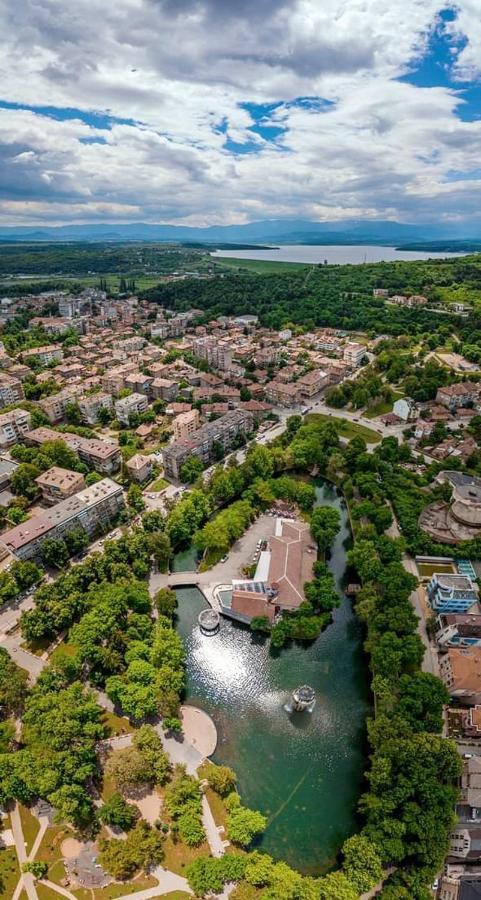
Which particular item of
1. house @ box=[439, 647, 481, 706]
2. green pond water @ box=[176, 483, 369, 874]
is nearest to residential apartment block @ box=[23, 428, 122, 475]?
green pond water @ box=[176, 483, 369, 874]

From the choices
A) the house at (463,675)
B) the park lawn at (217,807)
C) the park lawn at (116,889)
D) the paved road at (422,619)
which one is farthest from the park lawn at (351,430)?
the park lawn at (116,889)

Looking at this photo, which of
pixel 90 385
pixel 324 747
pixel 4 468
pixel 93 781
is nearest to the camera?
pixel 93 781

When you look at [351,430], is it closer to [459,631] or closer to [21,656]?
[459,631]

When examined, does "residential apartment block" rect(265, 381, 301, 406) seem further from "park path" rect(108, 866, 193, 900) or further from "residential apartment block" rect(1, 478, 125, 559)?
"park path" rect(108, 866, 193, 900)

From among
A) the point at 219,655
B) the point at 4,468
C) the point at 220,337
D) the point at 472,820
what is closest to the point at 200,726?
the point at 219,655

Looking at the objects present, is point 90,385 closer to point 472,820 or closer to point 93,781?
point 93,781

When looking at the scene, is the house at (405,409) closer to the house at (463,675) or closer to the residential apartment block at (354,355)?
the residential apartment block at (354,355)

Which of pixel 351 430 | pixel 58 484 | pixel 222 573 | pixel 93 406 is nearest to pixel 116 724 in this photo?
pixel 222 573
